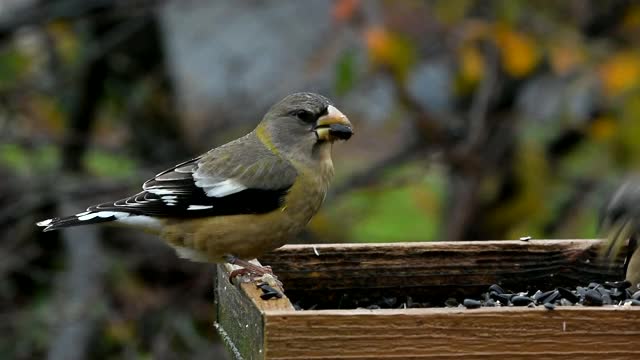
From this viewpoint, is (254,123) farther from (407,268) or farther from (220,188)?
(407,268)

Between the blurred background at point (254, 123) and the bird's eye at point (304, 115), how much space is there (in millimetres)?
2110

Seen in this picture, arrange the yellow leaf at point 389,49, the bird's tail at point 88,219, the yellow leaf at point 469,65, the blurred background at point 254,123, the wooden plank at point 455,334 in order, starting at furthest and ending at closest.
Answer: the yellow leaf at point 469,65 < the blurred background at point 254,123 < the yellow leaf at point 389,49 < the bird's tail at point 88,219 < the wooden plank at point 455,334

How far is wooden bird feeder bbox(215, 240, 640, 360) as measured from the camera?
3.03m

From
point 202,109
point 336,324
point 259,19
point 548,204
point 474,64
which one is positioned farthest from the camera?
point 259,19

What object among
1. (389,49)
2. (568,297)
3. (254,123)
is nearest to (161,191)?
(568,297)

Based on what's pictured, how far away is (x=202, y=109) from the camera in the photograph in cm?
886

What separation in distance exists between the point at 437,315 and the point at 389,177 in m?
4.94

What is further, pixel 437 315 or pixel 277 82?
pixel 277 82

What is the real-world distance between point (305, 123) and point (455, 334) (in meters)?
1.49

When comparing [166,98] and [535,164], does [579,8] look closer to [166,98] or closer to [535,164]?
[535,164]

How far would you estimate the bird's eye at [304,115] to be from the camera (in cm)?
436

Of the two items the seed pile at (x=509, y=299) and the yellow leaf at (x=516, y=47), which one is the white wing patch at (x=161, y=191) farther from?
the yellow leaf at (x=516, y=47)

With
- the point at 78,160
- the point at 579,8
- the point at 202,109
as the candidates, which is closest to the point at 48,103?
the point at 78,160

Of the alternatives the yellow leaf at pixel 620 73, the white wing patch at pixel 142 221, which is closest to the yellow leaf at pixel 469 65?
the yellow leaf at pixel 620 73
